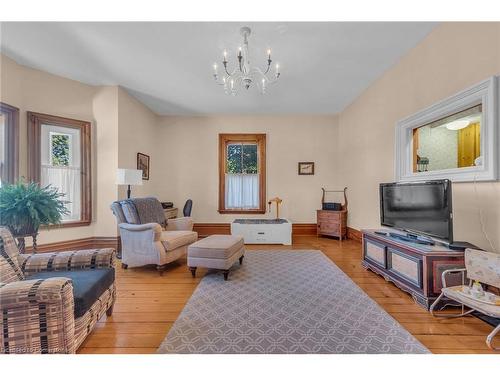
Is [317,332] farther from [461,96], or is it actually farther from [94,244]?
[94,244]

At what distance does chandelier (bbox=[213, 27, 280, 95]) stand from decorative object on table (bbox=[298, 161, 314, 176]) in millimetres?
2313

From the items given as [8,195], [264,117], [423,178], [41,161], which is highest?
[264,117]

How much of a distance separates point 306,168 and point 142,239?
4.05 meters

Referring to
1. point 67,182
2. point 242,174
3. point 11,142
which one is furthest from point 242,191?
point 11,142

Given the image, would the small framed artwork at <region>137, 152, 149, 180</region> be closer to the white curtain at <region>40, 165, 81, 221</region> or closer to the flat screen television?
the white curtain at <region>40, 165, 81, 221</region>

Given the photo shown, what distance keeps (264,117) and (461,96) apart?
389 cm

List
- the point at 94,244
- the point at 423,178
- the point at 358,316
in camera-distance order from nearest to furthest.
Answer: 1. the point at 358,316
2. the point at 423,178
3. the point at 94,244

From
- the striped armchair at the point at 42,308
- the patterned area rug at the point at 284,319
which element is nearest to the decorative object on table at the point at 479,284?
the patterned area rug at the point at 284,319

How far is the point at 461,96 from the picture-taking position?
2.26 m

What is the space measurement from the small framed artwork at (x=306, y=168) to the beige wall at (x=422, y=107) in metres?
0.87

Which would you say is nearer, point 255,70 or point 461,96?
point 461,96

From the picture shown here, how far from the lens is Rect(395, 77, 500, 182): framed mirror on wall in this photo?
6.51ft

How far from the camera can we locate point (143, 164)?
490 centimetres

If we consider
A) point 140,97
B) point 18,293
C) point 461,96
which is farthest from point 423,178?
point 140,97
